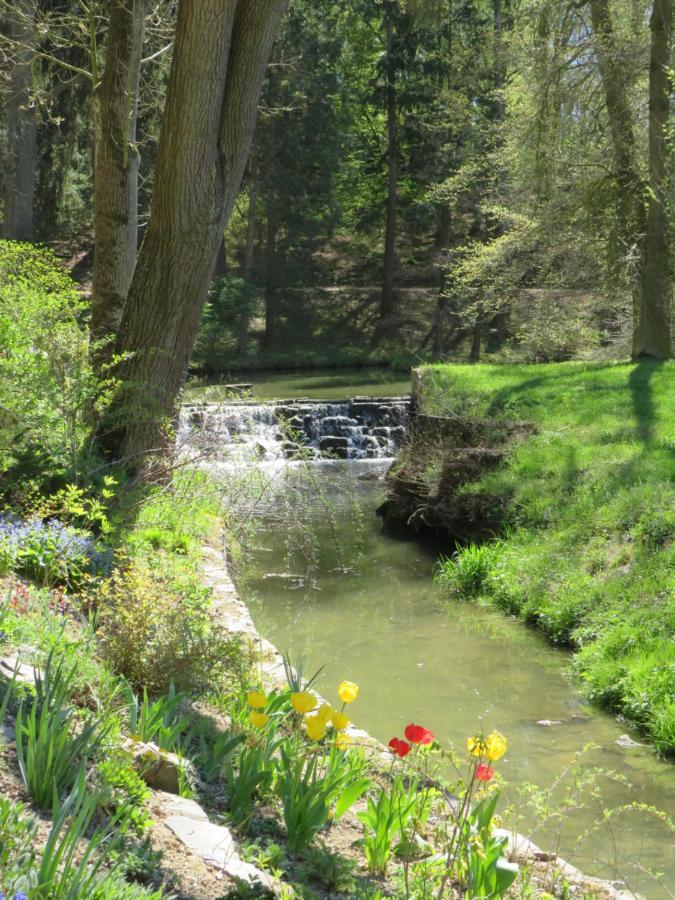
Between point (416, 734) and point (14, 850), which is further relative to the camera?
point (416, 734)

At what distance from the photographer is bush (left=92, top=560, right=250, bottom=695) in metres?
4.26

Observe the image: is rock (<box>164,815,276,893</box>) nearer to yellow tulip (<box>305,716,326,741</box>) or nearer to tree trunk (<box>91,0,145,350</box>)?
yellow tulip (<box>305,716,326,741</box>)

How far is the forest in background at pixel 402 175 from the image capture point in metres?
14.6

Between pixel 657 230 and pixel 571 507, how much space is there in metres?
8.05

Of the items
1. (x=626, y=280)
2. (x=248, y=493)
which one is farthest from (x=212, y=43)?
(x=626, y=280)

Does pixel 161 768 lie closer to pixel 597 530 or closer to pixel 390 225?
pixel 597 530

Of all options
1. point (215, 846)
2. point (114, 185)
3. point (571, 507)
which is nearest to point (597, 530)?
point (571, 507)

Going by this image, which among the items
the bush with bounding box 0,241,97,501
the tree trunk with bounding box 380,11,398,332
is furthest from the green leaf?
the tree trunk with bounding box 380,11,398,332

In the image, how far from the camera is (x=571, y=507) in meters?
9.21

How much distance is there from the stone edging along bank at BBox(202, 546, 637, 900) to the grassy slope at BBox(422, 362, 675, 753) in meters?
2.20

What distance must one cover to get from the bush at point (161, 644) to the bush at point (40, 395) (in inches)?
64.6

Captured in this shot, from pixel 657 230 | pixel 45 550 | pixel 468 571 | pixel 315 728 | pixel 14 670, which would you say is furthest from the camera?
pixel 657 230

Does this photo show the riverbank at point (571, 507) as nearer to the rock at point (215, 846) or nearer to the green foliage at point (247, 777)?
the green foliage at point (247, 777)

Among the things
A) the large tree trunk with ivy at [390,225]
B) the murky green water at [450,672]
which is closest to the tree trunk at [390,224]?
the large tree trunk with ivy at [390,225]
